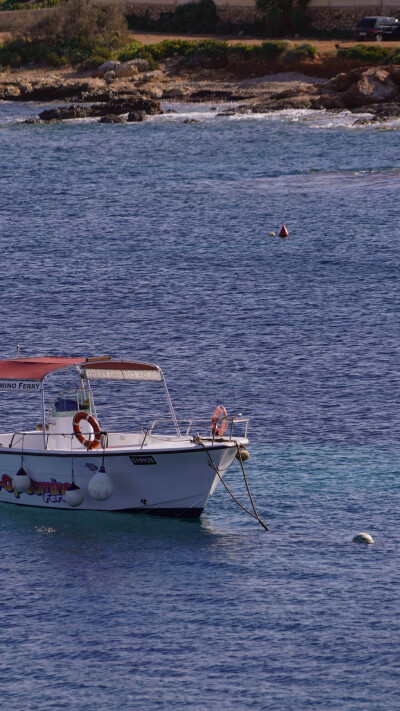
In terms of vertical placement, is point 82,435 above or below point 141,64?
below

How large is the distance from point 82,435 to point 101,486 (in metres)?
1.84

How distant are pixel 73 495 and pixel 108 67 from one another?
111132 millimetres

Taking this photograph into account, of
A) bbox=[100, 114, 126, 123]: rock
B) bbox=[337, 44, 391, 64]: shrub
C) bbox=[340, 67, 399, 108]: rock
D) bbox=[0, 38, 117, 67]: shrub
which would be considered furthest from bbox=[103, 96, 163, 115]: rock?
bbox=[0, 38, 117, 67]: shrub

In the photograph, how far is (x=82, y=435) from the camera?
33.8m

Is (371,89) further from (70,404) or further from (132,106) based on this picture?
(70,404)

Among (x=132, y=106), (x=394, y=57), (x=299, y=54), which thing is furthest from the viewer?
(x=299, y=54)

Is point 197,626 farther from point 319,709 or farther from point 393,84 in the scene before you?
point 393,84

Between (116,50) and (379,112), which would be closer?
(379,112)

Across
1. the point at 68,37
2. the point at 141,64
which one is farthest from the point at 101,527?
the point at 68,37

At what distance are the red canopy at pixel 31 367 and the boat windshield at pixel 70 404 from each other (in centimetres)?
87

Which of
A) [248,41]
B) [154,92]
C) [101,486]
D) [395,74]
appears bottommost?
[101,486]

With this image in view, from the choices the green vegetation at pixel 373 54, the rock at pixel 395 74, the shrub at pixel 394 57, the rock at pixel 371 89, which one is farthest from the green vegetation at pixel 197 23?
the rock at pixel 395 74

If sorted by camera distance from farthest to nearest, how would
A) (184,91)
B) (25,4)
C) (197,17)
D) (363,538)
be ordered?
1. (25,4)
2. (197,17)
3. (184,91)
4. (363,538)

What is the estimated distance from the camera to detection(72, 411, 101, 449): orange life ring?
110 feet
